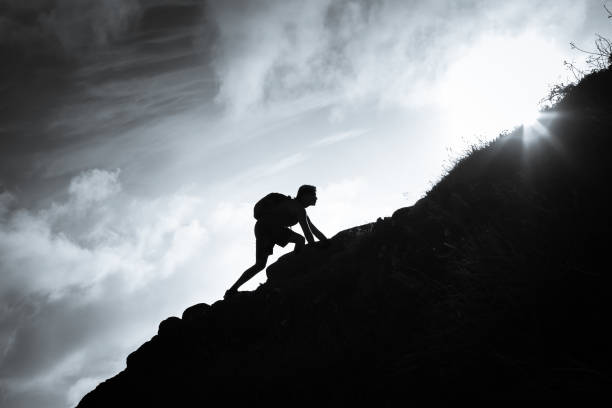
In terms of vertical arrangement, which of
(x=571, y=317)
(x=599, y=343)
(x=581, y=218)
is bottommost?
(x=599, y=343)

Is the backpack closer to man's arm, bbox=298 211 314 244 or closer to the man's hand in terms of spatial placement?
man's arm, bbox=298 211 314 244

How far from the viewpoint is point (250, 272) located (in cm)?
751

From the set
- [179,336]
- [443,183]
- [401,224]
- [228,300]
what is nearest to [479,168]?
[443,183]

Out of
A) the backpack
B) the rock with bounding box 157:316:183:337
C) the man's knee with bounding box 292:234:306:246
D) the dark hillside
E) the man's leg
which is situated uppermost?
the backpack

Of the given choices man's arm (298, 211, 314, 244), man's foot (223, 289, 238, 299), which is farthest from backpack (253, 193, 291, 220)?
man's foot (223, 289, 238, 299)

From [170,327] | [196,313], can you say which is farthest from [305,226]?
[170,327]

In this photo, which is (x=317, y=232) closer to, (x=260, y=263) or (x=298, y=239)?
(x=298, y=239)

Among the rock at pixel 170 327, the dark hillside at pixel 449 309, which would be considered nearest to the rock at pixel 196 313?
the dark hillside at pixel 449 309

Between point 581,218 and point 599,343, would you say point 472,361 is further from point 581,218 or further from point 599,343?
point 581,218

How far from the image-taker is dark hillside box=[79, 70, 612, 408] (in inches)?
74.8

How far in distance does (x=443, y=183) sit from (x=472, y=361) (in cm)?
513

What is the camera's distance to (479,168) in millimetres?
5887

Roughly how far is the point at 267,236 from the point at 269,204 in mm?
727

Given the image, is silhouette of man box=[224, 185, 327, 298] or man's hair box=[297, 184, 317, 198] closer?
silhouette of man box=[224, 185, 327, 298]
